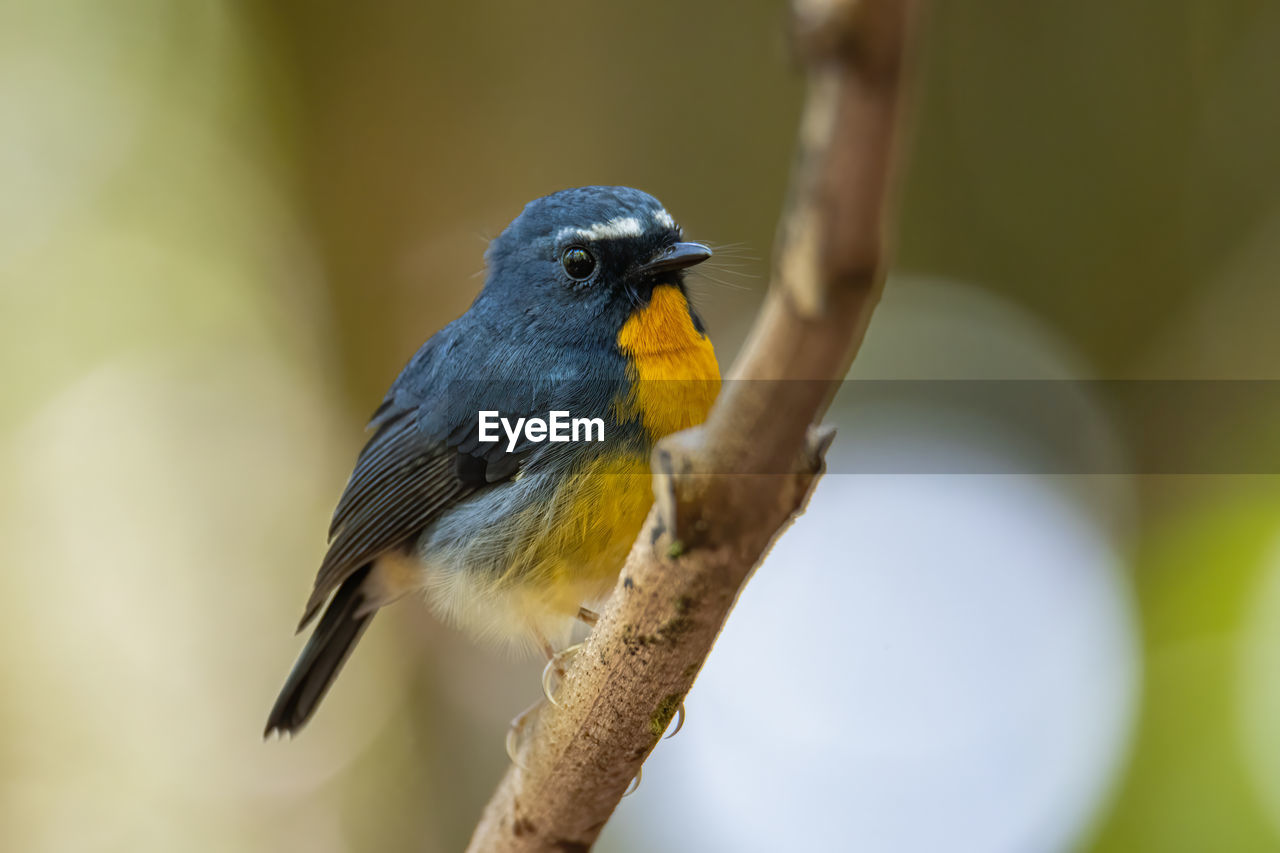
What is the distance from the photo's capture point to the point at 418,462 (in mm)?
2766

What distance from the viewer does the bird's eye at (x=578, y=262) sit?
2.53 meters

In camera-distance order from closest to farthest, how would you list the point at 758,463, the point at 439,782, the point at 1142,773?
the point at 758,463 < the point at 1142,773 < the point at 439,782

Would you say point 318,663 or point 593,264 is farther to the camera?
point 318,663

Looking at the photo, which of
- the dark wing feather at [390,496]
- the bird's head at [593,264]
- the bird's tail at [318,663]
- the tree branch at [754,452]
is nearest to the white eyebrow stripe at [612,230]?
the bird's head at [593,264]

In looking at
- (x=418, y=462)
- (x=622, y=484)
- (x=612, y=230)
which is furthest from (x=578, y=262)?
(x=418, y=462)

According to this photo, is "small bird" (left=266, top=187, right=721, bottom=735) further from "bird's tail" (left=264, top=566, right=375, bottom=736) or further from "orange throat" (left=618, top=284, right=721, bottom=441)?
"bird's tail" (left=264, top=566, right=375, bottom=736)

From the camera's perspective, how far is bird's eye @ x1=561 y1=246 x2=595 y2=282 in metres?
2.53

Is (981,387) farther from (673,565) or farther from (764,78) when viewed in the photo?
(673,565)

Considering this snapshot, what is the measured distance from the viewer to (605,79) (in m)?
4.36

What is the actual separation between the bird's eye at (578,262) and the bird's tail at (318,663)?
132 cm

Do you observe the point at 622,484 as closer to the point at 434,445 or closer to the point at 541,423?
the point at 541,423

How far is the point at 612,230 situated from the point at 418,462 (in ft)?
2.96

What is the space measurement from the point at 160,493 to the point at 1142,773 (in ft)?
15.5

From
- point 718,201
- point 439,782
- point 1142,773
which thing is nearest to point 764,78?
point 718,201
